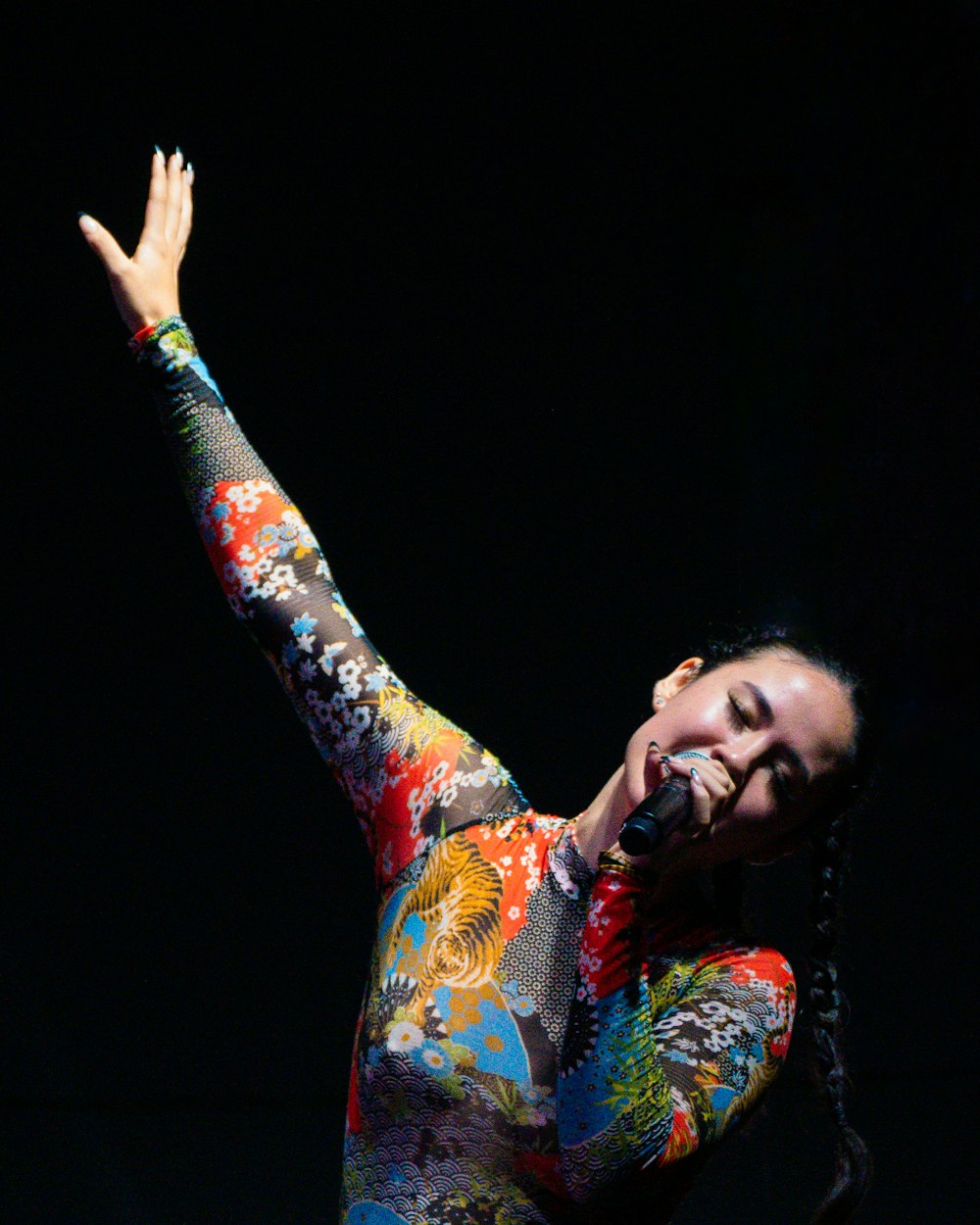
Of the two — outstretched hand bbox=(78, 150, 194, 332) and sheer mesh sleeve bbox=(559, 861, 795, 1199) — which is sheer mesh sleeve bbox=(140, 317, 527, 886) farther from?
sheer mesh sleeve bbox=(559, 861, 795, 1199)

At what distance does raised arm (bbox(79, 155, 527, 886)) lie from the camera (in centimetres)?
112

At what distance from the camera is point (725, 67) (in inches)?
85.7

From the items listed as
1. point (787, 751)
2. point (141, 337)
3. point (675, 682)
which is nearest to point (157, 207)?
point (141, 337)

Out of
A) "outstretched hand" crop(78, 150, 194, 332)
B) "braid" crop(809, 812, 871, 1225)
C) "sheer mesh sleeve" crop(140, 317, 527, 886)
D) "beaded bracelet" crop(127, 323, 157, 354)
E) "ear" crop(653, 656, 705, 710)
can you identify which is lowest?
"braid" crop(809, 812, 871, 1225)

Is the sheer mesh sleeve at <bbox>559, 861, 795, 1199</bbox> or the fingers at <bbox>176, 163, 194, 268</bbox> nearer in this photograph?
the sheer mesh sleeve at <bbox>559, 861, 795, 1199</bbox>

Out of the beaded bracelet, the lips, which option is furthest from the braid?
the beaded bracelet

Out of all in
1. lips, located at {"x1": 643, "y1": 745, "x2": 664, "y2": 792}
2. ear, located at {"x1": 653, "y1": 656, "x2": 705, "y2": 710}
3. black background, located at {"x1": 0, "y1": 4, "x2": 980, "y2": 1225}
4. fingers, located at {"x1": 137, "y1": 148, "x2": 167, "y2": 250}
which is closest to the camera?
lips, located at {"x1": 643, "y1": 745, "x2": 664, "y2": 792}

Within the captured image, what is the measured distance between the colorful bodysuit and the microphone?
4 cm

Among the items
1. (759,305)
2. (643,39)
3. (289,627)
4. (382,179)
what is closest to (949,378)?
(759,305)

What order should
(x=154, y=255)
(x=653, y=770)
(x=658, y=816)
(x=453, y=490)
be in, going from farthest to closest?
1. (x=453, y=490)
2. (x=154, y=255)
3. (x=653, y=770)
4. (x=658, y=816)

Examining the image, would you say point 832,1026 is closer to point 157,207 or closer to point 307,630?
point 307,630

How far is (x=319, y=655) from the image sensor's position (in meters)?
1.13

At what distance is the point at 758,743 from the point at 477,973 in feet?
0.91

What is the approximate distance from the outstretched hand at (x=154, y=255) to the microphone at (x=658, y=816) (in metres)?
0.68
